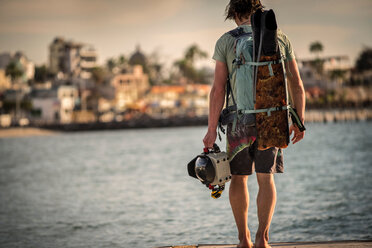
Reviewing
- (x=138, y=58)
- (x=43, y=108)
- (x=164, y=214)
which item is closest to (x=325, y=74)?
(x=138, y=58)

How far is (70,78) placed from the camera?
117 metres

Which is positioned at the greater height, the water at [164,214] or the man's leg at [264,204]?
the man's leg at [264,204]

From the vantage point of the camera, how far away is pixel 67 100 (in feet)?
356

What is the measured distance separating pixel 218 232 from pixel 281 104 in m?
5.53

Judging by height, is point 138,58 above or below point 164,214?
above

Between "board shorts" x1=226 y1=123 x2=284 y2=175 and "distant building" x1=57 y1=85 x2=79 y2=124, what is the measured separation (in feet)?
339

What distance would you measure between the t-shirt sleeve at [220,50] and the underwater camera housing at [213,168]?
0.71 m

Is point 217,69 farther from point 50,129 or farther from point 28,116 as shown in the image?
point 28,116

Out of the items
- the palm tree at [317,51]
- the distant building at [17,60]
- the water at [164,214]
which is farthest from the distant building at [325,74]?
the water at [164,214]

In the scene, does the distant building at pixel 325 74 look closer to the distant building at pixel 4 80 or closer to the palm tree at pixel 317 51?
the palm tree at pixel 317 51

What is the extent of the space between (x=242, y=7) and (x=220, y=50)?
1.28ft

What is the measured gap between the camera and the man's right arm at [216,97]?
479 centimetres

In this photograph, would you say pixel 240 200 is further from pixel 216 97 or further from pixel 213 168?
pixel 216 97

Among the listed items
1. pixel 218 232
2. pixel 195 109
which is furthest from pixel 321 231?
pixel 195 109
